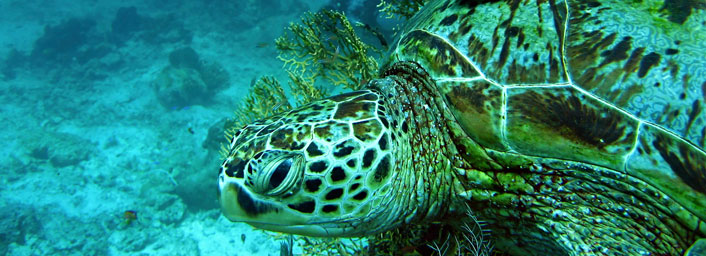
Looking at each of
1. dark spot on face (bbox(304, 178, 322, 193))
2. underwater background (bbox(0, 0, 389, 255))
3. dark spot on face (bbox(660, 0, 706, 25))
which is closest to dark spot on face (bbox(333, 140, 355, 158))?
dark spot on face (bbox(304, 178, 322, 193))

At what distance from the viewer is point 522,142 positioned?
4.57 ft

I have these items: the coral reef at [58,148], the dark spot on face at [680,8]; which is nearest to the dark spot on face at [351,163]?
the dark spot on face at [680,8]

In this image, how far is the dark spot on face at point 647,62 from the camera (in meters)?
1.21

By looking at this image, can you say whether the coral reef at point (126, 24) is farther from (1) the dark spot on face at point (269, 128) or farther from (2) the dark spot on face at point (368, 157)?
(2) the dark spot on face at point (368, 157)

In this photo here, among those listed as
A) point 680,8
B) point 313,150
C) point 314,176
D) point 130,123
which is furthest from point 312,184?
point 130,123

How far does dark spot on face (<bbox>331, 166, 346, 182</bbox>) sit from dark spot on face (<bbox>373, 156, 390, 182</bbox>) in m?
0.14

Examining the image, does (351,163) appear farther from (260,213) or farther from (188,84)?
(188,84)

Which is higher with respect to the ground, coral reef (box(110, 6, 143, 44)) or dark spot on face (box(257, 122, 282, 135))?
dark spot on face (box(257, 122, 282, 135))

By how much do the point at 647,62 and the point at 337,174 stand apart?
118cm

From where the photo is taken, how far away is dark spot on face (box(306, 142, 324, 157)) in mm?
1411

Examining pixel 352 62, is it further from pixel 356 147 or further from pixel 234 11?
pixel 234 11

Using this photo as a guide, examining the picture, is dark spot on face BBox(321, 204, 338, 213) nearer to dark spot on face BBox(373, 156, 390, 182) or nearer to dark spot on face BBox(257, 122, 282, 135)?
dark spot on face BBox(373, 156, 390, 182)

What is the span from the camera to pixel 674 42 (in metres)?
1.22

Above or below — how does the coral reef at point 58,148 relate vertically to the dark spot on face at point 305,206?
below
